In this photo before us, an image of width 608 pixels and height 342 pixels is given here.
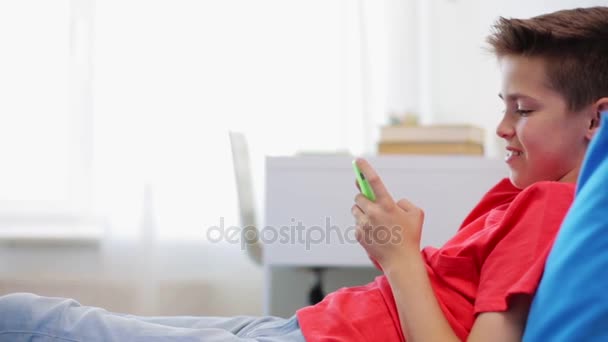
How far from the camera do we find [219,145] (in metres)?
2.62

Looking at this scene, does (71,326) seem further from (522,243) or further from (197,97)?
(197,97)

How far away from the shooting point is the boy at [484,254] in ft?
2.89

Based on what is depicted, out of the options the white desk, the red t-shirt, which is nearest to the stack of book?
the white desk

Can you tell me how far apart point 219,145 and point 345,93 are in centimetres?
46

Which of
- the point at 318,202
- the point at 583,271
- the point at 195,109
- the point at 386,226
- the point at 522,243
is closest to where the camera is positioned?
the point at 583,271

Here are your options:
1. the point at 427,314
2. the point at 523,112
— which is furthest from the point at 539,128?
the point at 427,314

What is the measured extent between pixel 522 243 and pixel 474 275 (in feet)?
0.39

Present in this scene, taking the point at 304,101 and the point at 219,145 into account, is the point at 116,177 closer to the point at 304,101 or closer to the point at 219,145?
the point at 219,145

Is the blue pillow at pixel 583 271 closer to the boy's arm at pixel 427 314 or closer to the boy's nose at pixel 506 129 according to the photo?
the boy's arm at pixel 427 314

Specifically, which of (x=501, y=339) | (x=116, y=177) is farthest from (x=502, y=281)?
(x=116, y=177)

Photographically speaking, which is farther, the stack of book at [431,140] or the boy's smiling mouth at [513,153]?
the stack of book at [431,140]

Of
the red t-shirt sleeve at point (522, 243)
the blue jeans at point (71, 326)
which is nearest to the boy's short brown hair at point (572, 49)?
the red t-shirt sleeve at point (522, 243)

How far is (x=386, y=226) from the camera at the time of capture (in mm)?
979

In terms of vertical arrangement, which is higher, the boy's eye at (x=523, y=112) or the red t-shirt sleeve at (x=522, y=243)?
the boy's eye at (x=523, y=112)
